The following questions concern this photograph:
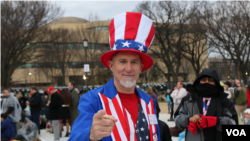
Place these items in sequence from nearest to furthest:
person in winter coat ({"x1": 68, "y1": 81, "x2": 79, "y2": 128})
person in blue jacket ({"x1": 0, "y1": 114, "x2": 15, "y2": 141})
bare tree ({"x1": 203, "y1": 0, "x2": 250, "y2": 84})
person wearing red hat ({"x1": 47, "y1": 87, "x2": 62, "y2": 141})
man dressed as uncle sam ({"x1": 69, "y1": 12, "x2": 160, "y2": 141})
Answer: man dressed as uncle sam ({"x1": 69, "y1": 12, "x2": 160, "y2": 141}), person in blue jacket ({"x1": 0, "y1": 114, "x2": 15, "y2": 141}), person wearing red hat ({"x1": 47, "y1": 87, "x2": 62, "y2": 141}), person in winter coat ({"x1": 68, "y1": 81, "x2": 79, "y2": 128}), bare tree ({"x1": 203, "y1": 0, "x2": 250, "y2": 84})

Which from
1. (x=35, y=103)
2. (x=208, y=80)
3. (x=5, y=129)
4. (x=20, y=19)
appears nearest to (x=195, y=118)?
(x=208, y=80)

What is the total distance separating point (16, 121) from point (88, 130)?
8.08 meters

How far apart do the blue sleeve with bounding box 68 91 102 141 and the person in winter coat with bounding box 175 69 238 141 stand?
2224mm

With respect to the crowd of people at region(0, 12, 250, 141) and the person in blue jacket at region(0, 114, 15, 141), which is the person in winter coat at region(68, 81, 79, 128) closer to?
the person in blue jacket at region(0, 114, 15, 141)

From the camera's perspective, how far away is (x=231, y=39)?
2339cm

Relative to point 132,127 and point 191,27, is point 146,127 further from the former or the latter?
point 191,27

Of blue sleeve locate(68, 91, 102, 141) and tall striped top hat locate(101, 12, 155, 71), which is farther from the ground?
tall striped top hat locate(101, 12, 155, 71)

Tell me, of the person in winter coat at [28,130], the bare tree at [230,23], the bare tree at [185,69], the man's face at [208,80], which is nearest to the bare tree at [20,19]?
the person in winter coat at [28,130]

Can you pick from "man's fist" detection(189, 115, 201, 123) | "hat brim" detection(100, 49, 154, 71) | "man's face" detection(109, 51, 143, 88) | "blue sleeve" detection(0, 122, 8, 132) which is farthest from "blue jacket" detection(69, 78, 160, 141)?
"blue sleeve" detection(0, 122, 8, 132)

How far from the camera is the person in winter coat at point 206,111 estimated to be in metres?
3.60

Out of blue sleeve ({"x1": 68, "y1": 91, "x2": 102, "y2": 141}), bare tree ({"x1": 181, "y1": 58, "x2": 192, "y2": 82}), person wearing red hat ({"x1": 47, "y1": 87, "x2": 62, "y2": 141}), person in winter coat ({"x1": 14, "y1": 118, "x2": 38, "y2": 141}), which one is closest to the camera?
blue sleeve ({"x1": 68, "y1": 91, "x2": 102, "y2": 141})

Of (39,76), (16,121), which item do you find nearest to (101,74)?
(39,76)

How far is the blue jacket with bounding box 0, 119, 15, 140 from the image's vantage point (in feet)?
24.9

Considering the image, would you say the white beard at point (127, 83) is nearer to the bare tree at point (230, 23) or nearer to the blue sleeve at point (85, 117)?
the blue sleeve at point (85, 117)
